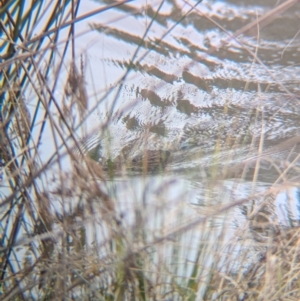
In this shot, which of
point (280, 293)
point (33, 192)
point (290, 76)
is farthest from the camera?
point (290, 76)

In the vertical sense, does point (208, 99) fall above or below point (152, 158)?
above

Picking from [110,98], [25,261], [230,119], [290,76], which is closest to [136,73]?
[110,98]

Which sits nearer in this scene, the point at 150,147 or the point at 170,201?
the point at 170,201

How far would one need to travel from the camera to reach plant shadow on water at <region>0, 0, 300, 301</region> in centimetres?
73

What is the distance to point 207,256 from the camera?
78 cm

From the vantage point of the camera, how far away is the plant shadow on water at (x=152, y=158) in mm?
→ 732

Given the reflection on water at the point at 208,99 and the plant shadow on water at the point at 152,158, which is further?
the reflection on water at the point at 208,99

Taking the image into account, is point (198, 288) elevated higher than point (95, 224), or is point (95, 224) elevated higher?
point (95, 224)

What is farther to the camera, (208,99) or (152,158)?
(208,99)

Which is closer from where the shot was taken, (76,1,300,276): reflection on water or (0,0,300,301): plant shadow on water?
(0,0,300,301): plant shadow on water

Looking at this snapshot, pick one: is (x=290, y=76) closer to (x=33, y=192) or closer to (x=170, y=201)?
(x=170, y=201)

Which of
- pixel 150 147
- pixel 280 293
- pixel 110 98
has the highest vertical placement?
pixel 110 98

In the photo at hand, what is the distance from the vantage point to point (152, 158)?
88 centimetres

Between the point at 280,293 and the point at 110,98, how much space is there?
0.48 metres
